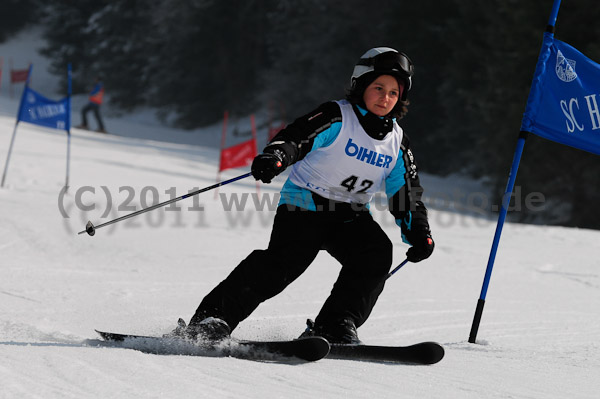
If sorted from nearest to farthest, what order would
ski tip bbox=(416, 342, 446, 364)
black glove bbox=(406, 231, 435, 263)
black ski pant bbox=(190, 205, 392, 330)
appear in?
ski tip bbox=(416, 342, 446, 364), black ski pant bbox=(190, 205, 392, 330), black glove bbox=(406, 231, 435, 263)

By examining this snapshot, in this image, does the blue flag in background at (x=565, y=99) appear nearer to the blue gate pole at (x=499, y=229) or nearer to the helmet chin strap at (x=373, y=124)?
the blue gate pole at (x=499, y=229)

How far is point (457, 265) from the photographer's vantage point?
7.71 m

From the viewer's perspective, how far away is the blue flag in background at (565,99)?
424 cm

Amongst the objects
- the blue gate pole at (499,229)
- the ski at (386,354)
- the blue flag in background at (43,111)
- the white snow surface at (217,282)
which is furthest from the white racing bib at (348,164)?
the blue flag in background at (43,111)

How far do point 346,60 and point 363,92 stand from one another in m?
26.5

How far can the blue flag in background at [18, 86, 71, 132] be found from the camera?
10305 mm

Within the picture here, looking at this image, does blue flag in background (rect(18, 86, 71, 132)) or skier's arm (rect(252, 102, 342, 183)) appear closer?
skier's arm (rect(252, 102, 342, 183))

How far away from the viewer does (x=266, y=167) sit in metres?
3.16

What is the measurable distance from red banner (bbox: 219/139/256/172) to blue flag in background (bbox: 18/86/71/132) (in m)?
2.20

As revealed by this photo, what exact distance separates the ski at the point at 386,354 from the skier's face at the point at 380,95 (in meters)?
1.10

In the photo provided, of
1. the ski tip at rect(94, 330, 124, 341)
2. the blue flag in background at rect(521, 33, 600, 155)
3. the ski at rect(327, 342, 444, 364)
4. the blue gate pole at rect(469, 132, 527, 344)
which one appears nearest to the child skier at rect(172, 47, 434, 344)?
the ski at rect(327, 342, 444, 364)

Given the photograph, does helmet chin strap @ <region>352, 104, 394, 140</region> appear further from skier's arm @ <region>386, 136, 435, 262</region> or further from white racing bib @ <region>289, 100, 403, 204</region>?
skier's arm @ <region>386, 136, 435, 262</region>

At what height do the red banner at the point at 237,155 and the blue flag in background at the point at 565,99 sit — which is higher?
the red banner at the point at 237,155

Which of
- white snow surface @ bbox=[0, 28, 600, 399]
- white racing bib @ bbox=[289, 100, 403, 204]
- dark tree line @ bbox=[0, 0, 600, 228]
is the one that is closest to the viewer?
white snow surface @ bbox=[0, 28, 600, 399]
